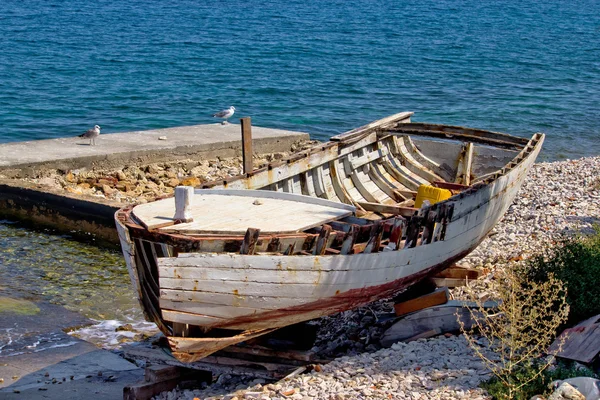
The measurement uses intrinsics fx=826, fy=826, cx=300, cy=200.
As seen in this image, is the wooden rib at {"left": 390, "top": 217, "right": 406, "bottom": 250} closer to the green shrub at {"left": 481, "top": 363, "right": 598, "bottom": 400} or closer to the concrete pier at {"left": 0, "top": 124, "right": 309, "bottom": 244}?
the green shrub at {"left": 481, "top": 363, "right": 598, "bottom": 400}

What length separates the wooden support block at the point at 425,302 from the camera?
8.89m

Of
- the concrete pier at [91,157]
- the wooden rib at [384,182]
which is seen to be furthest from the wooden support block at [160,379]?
the concrete pier at [91,157]

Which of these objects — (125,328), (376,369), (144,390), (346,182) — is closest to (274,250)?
(376,369)

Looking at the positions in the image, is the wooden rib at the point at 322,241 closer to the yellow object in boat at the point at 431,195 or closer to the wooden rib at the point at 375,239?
the wooden rib at the point at 375,239

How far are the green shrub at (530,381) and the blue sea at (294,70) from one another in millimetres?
17033

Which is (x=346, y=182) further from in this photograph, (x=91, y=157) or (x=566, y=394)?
(x=91, y=157)

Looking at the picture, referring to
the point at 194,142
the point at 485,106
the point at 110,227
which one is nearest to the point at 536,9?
the point at 485,106

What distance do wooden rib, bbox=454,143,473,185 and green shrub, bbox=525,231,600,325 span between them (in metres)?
4.56

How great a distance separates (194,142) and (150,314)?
1130 centimetres

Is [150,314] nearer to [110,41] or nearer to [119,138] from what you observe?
[119,138]

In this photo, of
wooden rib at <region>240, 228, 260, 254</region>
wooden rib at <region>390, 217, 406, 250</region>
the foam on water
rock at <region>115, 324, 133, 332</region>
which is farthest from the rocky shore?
rock at <region>115, 324, 133, 332</region>

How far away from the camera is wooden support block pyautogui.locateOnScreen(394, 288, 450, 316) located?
29.2 ft

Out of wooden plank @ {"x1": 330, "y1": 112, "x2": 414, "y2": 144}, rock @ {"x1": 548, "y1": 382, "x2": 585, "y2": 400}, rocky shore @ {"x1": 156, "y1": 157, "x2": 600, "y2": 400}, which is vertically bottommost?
rocky shore @ {"x1": 156, "y1": 157, "x2": 600, "y2": 400}

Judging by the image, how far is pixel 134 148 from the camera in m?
18.0
